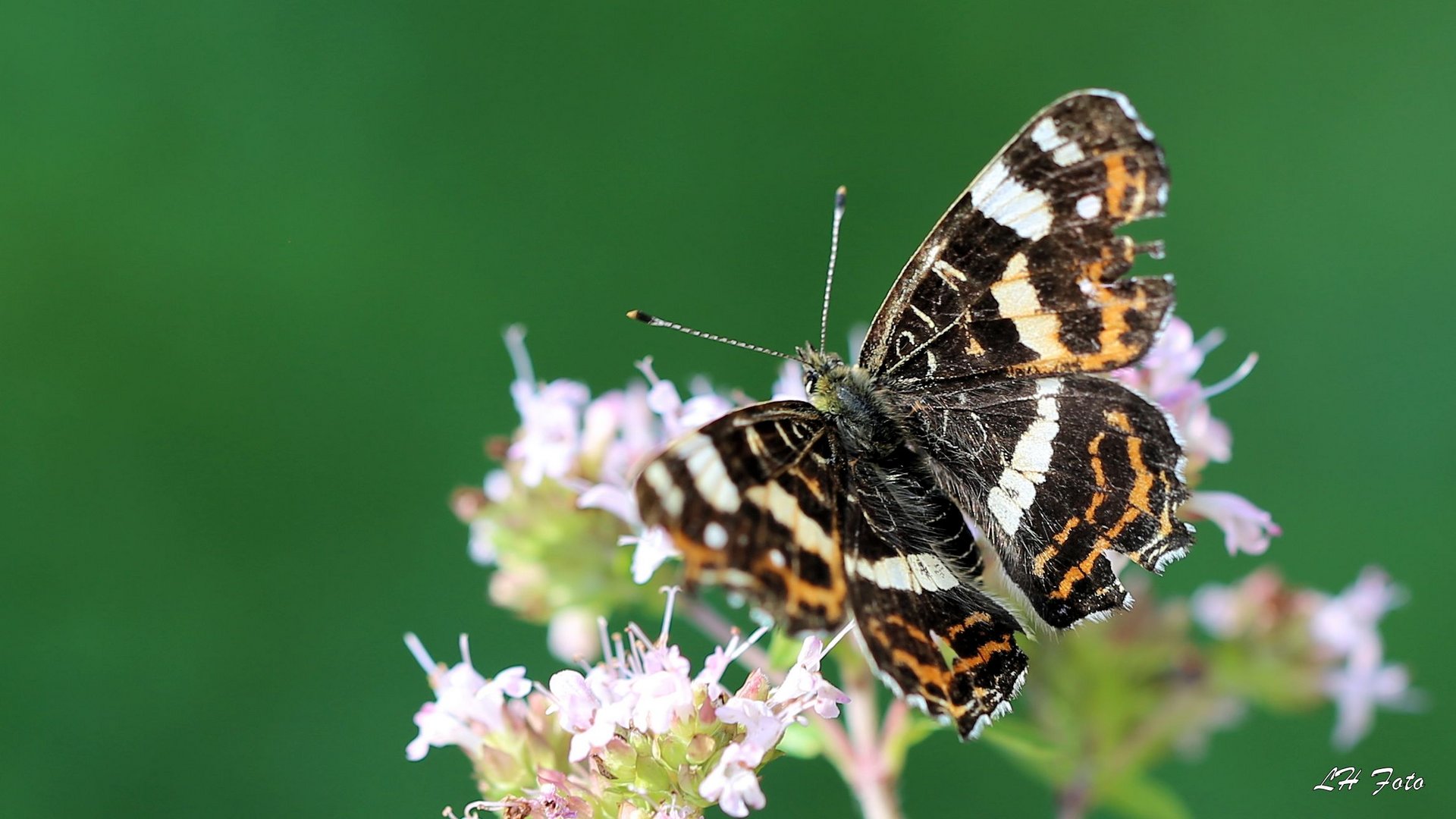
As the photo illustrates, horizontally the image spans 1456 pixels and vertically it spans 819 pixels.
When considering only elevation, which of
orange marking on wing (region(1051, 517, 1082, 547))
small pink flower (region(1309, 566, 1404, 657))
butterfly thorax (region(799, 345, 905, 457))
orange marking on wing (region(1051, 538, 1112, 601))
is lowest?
orange marking on wing (region(1051, 538, 1112, 601))

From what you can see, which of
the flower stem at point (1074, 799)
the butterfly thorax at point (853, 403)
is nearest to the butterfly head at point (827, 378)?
the butterfly thorax at point (853, 403)

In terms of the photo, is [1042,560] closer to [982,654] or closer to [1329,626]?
[982,654]

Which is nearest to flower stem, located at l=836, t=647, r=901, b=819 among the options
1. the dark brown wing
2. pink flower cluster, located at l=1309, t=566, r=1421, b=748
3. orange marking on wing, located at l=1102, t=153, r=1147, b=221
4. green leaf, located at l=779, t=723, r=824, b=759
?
green leaf, located at l=779, t=723, r=824, b=759

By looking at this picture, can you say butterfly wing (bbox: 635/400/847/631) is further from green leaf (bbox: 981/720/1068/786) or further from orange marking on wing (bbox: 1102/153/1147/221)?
orange marking on wing (bbox: 1102/153/1147/221)

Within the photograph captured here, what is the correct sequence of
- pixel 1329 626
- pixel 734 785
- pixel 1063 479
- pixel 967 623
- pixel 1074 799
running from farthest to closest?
pixel 1329 626 → pixel 1074 799 → pixel 1063 479 → pixel 967 623 → pixel 734 785

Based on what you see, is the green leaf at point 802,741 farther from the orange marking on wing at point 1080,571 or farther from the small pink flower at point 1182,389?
the small pink flower at point 1182,389

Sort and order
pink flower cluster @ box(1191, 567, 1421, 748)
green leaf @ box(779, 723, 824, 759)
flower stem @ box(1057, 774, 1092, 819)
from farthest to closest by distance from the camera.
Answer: pink flower cluster @ box(1191, 567, 1421, 748) → flower stem @ box(1057, 774, 1092, 819) → green leaf @ box(779, 723, 824, 759)

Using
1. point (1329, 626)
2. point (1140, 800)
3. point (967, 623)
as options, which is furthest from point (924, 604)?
point (1329, 626)
